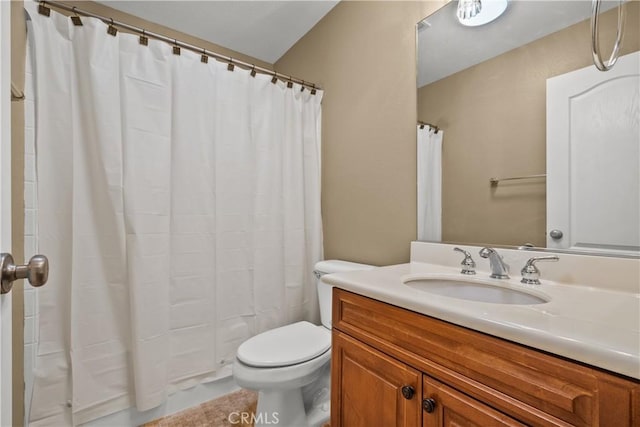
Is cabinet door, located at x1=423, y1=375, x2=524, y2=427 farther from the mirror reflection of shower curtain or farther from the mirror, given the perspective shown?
the mirror reflection of shower curtain

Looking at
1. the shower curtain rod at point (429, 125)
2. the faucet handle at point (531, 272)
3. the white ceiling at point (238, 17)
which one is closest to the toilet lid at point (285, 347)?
the faucet handle at point (531, 272)

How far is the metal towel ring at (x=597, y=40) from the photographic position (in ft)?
2.84

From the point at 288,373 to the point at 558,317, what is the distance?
1.00 metres

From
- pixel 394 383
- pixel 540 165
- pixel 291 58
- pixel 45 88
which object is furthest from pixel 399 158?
pixel 45 88

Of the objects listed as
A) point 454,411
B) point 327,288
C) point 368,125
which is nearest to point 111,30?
point 368,125

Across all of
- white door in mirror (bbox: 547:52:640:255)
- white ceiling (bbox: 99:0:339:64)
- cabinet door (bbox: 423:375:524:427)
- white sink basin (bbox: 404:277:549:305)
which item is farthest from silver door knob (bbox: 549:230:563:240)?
white ceiling (bbox: 99:0:339:64)

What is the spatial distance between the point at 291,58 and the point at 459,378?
2.40 meters

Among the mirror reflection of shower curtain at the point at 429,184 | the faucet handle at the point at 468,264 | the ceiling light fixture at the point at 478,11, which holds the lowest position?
the faucet handle at the point at 468,264

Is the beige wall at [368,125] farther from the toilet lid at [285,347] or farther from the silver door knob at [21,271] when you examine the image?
the silver door knob at [21,271]

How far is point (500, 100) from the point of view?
113 cm

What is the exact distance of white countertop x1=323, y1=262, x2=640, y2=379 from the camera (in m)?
0.48

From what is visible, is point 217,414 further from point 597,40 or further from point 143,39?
point 597,40

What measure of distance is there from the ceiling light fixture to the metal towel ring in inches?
12.5

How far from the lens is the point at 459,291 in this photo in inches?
41.8
